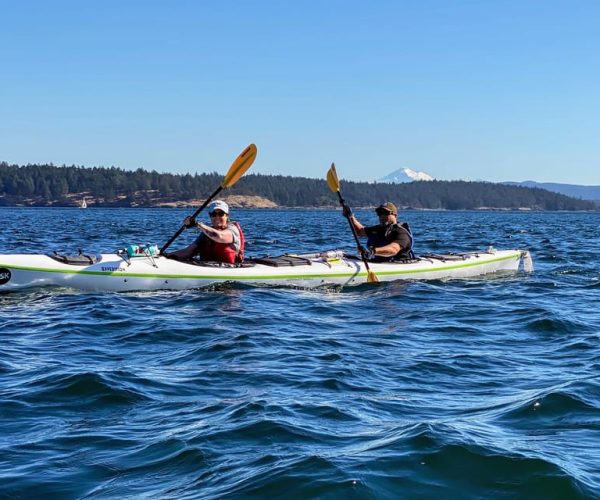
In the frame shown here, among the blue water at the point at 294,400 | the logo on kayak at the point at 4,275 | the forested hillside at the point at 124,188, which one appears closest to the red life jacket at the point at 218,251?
the blue water at the point at 294,400

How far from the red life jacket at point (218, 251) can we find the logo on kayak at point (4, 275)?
2.97m

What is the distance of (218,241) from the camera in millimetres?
12789

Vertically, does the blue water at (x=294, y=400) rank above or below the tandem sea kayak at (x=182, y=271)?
below

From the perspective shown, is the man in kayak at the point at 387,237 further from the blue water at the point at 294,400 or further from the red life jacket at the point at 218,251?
the blue water at the point at 294,400

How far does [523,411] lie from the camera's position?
6125 millimetres

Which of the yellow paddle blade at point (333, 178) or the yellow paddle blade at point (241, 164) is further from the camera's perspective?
the yellow paddle blade at point (333, 178)

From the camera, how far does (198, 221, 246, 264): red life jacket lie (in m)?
13.0

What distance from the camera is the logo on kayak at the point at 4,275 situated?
11383mm

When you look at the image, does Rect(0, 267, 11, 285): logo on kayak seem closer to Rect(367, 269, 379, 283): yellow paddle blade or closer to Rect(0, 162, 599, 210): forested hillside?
Rect(367, 269, 379, 283): yellow paddle blade

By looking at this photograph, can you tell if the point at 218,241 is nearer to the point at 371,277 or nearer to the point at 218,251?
the point at 218,251

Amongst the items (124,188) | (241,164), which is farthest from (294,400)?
(124,188)

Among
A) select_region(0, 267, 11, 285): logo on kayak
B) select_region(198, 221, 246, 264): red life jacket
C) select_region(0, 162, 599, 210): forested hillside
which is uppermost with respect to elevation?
select_region(0, 162, 599, 210): forested hillside

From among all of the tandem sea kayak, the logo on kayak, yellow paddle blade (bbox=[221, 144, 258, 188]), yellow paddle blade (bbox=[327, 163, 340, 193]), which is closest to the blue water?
the logo on kayak

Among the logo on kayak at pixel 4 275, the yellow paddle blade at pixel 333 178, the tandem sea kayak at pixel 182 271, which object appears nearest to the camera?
the logo on kayak at pixel 4 275
